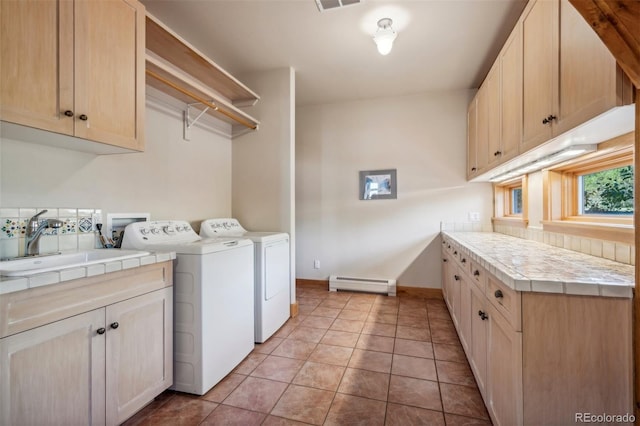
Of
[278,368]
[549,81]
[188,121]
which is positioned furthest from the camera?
[188,121]

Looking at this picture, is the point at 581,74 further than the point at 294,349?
No

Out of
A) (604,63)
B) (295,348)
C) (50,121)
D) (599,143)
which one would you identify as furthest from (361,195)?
(50,121)

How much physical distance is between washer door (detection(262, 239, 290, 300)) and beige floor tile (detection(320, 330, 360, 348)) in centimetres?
62

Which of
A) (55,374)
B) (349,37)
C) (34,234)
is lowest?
(55,374)

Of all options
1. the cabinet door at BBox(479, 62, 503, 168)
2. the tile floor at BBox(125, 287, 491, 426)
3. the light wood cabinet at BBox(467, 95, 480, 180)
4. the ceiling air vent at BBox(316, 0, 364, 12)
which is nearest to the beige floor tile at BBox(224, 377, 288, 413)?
the tile floor at BBox(125, 287, 491, 426)

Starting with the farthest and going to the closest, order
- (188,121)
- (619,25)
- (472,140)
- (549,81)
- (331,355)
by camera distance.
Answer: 1. (472,140)
2. (188,121)
3. (331,355)
4. (549,81)
5. (619,25)

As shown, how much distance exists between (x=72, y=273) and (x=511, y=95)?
2.73 metres

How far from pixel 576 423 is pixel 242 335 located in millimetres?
1890

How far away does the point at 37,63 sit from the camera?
1227 mm

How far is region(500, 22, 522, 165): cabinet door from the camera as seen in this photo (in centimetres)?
A: 183

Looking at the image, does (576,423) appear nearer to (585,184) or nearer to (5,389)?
(585,184)

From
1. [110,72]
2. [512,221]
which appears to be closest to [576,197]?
[512,221]

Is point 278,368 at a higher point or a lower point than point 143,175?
lower

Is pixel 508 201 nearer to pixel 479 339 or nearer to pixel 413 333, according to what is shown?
pixel 413 333
